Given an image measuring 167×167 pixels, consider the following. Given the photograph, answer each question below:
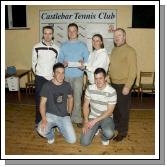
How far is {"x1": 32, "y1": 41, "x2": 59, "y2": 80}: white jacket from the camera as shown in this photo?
3.85m

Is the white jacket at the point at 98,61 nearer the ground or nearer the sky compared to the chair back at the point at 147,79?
nearer the sky

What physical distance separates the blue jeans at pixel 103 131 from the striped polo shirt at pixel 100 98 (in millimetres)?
135

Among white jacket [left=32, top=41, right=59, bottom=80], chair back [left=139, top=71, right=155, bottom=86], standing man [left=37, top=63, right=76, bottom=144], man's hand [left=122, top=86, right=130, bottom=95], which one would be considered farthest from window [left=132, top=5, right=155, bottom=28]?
standing man [left=37, top=63, right=76, bottom=144]

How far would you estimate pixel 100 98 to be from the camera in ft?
11.8

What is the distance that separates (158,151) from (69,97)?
136 cm

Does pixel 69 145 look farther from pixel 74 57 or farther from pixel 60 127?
pixel 74 57

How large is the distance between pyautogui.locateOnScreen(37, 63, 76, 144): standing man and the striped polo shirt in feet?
1.04

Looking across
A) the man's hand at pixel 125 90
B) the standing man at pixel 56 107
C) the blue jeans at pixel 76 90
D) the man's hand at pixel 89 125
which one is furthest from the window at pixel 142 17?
the man's hand at pixel 89 125

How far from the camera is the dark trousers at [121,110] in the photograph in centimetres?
366

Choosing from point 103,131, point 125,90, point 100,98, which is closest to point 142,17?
point 125,90

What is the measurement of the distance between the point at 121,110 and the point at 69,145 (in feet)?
2.83

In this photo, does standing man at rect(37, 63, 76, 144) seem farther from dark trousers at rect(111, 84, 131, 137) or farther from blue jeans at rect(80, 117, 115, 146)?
dark trousers at rect(111, 84, 131, 137)

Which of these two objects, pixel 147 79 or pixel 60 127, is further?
pixel 147 79

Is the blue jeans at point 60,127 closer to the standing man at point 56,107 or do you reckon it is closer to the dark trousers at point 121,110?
the standing man at point 56,107
